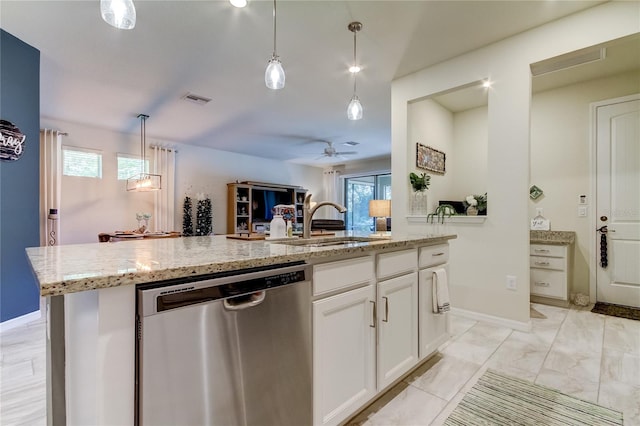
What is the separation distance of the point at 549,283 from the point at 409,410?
2.79 meters

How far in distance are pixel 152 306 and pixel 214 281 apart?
0.59ft

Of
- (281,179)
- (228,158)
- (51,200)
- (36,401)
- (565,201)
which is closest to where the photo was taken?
(36,401)

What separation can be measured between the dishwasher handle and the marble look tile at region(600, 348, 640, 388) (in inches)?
88.9

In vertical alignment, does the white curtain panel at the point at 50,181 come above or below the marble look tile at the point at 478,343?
above

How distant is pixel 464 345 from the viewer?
2402 mm

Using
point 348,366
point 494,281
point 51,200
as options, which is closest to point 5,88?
point 51,200

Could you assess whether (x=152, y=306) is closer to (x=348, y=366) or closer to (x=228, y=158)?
(x=348, y=366)

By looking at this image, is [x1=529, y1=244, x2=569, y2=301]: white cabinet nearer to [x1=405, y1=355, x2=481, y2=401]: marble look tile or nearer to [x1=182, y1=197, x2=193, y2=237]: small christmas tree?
[x1=405, y1=355, x2=481, y2=401]: marble look tile

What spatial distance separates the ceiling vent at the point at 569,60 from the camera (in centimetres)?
251

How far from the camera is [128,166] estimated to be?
18.4 feet

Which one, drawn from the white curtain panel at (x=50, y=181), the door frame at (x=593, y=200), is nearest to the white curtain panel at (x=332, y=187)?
the door frame at (x=593, y=200)

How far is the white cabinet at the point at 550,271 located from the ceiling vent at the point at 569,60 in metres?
1.87

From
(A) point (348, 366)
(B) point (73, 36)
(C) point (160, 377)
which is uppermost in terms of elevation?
(B) point (73, 36)

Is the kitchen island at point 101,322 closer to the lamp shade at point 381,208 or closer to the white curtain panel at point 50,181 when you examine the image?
the lamp shade at point 381,208
